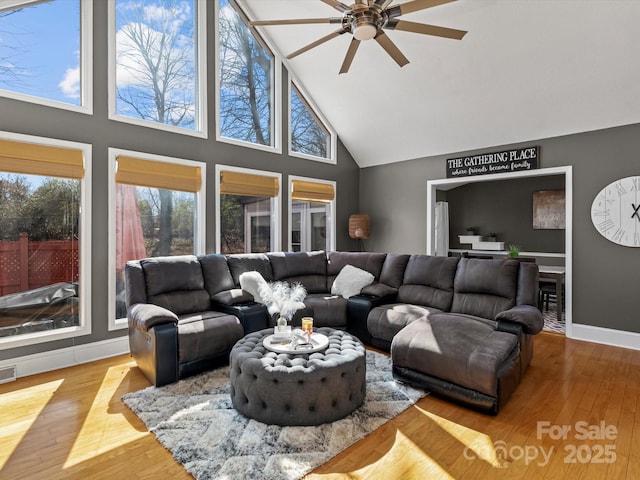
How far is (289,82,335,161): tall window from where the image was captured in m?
6.09

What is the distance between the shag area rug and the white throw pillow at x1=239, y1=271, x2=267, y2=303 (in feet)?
3.69

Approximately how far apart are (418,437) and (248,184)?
13.1ft

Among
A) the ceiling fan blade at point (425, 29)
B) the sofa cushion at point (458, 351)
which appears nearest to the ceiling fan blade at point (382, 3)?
the ceiling fan blade at point (425, 29)

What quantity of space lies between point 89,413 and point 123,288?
176 centimetres

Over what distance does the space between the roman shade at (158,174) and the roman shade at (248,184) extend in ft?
1.32

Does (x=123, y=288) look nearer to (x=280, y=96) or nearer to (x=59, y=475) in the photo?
(x=59, y=475)

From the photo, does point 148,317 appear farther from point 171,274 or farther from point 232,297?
point 232,297

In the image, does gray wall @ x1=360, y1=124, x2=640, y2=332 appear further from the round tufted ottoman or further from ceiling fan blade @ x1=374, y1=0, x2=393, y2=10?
the round tufted ottoman

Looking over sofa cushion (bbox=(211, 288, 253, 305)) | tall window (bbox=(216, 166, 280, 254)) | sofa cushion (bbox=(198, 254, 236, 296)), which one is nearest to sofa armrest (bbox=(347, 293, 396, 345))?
sofa cushion (bbox=(211, 288, 253, 305))

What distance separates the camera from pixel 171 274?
387cm

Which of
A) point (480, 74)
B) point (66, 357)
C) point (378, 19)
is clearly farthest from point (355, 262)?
point (66, 357)

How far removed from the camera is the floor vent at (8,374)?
10.8 feet

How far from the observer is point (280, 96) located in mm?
5797

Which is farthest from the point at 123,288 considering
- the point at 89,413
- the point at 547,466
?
the point at 547,466
